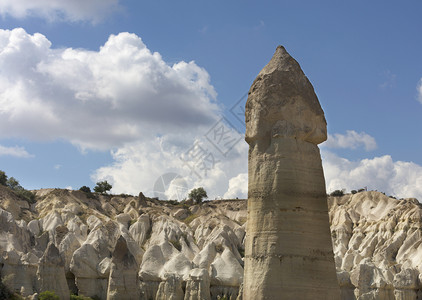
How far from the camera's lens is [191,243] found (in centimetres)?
5234

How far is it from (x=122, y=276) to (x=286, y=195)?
69.1 ft

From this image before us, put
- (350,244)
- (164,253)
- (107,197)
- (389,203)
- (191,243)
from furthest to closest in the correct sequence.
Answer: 1. (107,197)
2. (389,203)
3. (350,244)
4. (191,243)
5. (164,253)

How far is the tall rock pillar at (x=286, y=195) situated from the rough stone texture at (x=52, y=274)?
22.4m

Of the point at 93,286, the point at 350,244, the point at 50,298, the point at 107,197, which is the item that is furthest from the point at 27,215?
the point at 350,244

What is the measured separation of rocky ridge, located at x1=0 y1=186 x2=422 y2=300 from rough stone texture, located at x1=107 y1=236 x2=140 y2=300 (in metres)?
0.06

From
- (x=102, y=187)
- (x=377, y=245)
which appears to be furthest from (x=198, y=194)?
(x=377, y=245)

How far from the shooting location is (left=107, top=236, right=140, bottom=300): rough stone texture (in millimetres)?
31297

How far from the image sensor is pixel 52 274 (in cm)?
3247

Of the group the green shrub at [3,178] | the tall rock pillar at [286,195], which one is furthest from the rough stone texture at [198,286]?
the green shrub at [3,178]

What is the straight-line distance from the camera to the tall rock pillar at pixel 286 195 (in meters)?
12.4

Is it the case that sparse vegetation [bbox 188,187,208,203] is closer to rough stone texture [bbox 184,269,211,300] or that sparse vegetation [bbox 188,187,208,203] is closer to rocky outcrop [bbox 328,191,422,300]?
rocky outcrop [bbox 328,191,422,300]

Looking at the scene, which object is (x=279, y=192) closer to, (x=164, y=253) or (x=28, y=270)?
(x=28, y=270)

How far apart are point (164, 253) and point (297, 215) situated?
34683 mm

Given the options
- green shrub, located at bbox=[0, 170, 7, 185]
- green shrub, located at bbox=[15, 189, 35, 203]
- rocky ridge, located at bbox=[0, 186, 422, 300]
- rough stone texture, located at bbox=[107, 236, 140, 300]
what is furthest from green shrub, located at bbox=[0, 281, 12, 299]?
green shrub, located at bbox=[0, 170, 7, 185]
